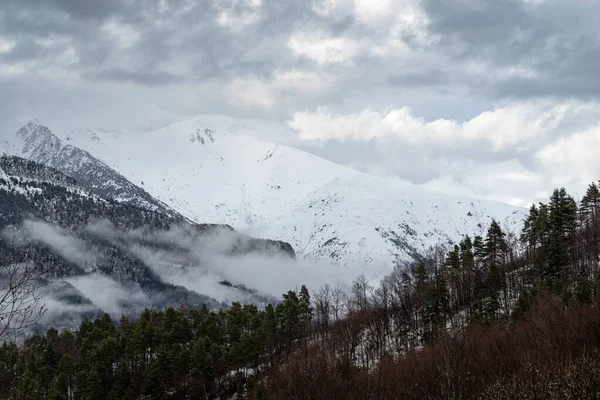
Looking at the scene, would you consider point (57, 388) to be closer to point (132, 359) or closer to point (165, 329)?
point (132, 359)

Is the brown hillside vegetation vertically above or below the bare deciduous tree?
below

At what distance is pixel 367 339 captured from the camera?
81.0m

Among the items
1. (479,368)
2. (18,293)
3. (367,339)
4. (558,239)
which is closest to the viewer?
(18,293)

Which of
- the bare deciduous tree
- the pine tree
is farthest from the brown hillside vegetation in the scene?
the pine tree

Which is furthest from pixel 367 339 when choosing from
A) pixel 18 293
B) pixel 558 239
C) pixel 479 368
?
pixel 18 293

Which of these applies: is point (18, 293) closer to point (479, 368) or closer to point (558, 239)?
point (479, 368)

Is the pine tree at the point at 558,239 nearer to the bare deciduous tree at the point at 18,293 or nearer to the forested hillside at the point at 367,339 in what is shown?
the forested hillside at the point at 367,339

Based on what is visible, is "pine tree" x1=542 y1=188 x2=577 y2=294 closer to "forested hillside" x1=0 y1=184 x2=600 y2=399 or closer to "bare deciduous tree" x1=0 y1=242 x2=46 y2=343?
"forested hillside" x1=0 y1=184 x2=600 y2=399

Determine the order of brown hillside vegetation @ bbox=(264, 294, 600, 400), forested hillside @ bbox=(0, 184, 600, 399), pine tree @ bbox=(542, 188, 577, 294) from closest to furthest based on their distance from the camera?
1. brown hillside vegetation @ bbox=(264, 294, 600, 400)
2. forested hillside @ bbox=(0, 184, 600, 399)
3. pine tree @ bbox=(542, 188, 577, 294)

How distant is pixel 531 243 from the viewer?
323 feet

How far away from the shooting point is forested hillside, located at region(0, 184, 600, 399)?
36.7 m

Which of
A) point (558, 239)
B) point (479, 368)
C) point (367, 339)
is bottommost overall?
point (367, 339)

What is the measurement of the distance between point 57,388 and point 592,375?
78.3 m

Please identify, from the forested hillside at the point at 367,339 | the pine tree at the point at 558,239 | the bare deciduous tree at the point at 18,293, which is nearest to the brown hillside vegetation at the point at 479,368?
the forested hillside at the point at 367,339
